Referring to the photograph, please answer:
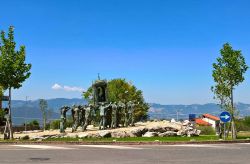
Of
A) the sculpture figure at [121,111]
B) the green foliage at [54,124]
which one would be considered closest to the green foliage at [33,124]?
the green foliage at [54,124]

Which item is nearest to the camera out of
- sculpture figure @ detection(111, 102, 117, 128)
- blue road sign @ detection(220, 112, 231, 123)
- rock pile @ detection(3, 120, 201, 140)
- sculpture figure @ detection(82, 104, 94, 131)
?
blue road sign @ detection(220, 112, 231, 123)

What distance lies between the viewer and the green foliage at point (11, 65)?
32719 millimetres

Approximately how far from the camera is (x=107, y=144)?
26281 millimetres

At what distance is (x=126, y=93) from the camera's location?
77.1 m

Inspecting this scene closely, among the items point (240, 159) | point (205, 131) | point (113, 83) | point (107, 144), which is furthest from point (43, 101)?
point (240, 159)

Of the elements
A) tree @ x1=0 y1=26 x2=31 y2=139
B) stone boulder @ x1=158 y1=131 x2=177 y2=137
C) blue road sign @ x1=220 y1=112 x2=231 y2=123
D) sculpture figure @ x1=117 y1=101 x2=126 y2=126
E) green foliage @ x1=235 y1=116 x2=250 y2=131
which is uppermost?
tree @ x1=0 y1=26 x2=31 y2=139

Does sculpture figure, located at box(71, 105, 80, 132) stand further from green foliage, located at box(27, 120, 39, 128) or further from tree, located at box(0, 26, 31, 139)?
green foliage, located at box(27, 120, 39, 128)

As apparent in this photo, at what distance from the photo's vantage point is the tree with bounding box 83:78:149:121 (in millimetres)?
76000

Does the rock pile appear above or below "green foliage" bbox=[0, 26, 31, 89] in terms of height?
below

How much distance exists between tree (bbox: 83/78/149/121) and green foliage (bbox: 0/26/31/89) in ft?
136

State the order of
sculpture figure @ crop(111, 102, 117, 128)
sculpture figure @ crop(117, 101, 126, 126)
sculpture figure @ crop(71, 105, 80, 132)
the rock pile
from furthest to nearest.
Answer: sculpture figure @ crop(117, 101, 126, 126), sculpture figure @ crop(111, 102, 117, 128), sculpture figure @ crop(71, 105, 80, 132), the rock pile

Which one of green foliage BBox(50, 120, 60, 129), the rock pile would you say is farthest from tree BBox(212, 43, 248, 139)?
green foliage BBox(50, 120, 60, 129)

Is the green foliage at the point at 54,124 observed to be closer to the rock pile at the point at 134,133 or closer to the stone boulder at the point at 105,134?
the rock pile at the point at 134,133

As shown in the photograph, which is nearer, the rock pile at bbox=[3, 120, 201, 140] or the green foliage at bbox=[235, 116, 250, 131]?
the rock pile at bbox=[3, 120, 201, 140]
